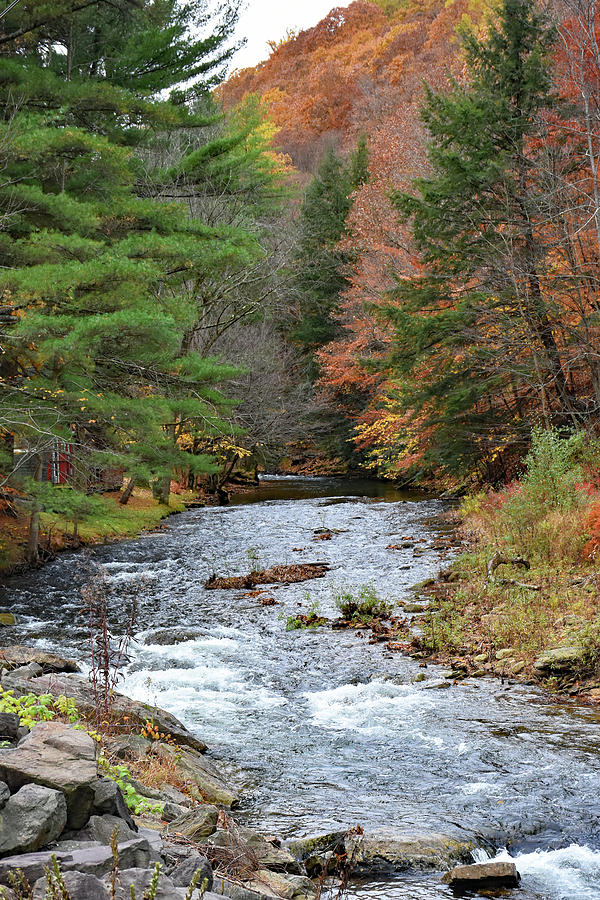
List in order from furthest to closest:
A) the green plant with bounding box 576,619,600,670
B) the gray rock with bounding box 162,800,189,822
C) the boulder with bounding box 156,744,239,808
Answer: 1. the green plant with bounding box 576,619,600,670
2. the boulder with bounding box 156,744,239,808
3. the gray rock with bounding box 162,800,189,822

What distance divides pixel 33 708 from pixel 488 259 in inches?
534

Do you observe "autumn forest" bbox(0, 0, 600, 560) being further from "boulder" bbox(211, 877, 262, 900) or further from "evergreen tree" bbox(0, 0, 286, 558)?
"boulder" bbox(211, 877, 262, 900)

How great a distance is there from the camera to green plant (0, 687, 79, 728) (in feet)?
13.5

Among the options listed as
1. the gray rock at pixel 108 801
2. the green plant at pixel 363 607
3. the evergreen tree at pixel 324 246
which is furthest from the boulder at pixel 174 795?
the evergreen tree at pixel 324 246

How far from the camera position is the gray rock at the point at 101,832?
10.1 feet

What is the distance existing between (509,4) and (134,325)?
10.8 metres

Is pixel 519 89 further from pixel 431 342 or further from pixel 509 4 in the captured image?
pixel 431 342

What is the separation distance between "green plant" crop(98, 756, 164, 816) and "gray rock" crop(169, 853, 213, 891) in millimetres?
782

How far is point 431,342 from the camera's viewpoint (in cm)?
1628

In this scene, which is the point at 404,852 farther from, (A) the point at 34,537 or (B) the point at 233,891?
(A) the point at 34,537

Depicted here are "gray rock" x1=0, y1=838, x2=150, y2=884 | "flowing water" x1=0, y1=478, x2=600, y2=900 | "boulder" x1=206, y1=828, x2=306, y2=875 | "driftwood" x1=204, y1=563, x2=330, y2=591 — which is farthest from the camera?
"driftwood" x1=204, y1=563, x2=330, y2=591

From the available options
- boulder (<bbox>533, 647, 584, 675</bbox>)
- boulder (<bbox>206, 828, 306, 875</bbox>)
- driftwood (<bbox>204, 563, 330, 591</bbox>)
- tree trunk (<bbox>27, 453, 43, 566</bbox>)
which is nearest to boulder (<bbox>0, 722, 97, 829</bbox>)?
boulder (<bbox>206, 828, 306, 875</bbox>)

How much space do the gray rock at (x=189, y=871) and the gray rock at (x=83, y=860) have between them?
0.56 feet

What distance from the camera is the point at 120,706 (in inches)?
227
